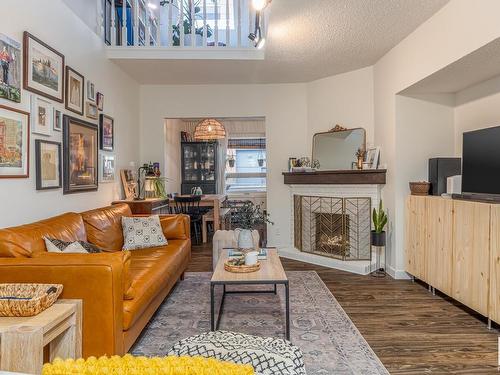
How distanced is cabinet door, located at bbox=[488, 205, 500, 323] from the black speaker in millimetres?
1077

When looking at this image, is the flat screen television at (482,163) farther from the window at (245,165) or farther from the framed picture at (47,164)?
the window at (245,165)

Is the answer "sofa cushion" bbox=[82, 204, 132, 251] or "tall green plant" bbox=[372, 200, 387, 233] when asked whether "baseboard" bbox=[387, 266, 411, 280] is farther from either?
"sofa cushion" bbox=[82, 204, 132, 251]

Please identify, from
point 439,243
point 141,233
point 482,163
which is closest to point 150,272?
point 141,233

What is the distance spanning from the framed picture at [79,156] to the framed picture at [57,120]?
0.20 feet

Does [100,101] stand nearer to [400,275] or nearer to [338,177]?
[338,177]

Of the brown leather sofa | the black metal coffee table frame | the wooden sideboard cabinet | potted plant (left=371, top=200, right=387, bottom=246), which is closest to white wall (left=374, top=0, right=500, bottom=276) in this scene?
potted plant (left=371, top=200, right=387, bottom=246)

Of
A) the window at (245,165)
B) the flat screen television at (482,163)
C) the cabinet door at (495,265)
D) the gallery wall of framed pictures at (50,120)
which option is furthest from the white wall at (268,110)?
the window at (245,165)

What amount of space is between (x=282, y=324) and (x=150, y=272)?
113cm

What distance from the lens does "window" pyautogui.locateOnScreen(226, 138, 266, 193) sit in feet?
28.7

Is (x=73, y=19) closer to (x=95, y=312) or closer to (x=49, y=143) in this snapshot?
(x=49, y=143)

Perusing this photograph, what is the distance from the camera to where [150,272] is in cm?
264

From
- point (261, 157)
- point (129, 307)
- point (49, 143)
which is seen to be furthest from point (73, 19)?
point (261, 157)

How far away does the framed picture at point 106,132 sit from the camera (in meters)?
4.12

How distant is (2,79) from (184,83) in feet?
10.3
